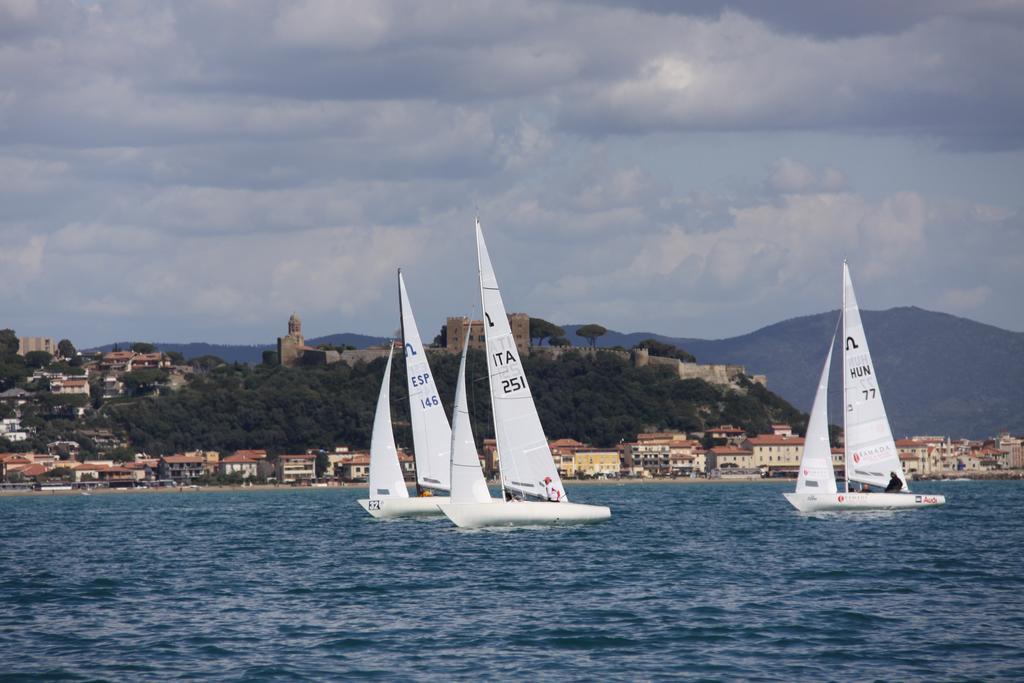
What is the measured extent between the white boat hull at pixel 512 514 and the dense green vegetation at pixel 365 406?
109333 millimetres

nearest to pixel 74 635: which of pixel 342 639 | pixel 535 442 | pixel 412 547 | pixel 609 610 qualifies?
pixel 342 639

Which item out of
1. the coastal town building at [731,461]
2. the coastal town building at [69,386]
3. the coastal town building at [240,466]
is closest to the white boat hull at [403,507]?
the coastal town building at [240,466]

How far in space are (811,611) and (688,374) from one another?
170 meters

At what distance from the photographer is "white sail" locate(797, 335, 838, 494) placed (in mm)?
49375

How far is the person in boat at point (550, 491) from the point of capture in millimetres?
42241

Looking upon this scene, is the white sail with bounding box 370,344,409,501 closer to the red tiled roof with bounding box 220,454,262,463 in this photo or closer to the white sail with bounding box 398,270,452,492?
the white sail with bounding box 398,270,452,492

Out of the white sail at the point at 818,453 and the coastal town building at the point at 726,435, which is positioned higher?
the coastal town building at the point at 726,435

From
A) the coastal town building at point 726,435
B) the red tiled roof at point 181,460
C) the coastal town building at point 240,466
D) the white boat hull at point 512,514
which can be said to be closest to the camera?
the white boat hull at point 512,514

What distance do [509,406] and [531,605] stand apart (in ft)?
47.4

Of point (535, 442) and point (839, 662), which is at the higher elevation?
point (535, 442)

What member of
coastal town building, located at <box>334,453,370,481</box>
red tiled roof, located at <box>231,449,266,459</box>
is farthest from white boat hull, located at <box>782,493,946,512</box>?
red tiled roof, located at <box>231,449,266,459</box>

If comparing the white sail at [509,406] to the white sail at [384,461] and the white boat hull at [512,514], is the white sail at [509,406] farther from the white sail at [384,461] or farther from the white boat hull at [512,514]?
the white sail at [384,461]

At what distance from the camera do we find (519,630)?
24594 mm

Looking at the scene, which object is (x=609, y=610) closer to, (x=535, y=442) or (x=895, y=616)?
(x=895, y=616)
